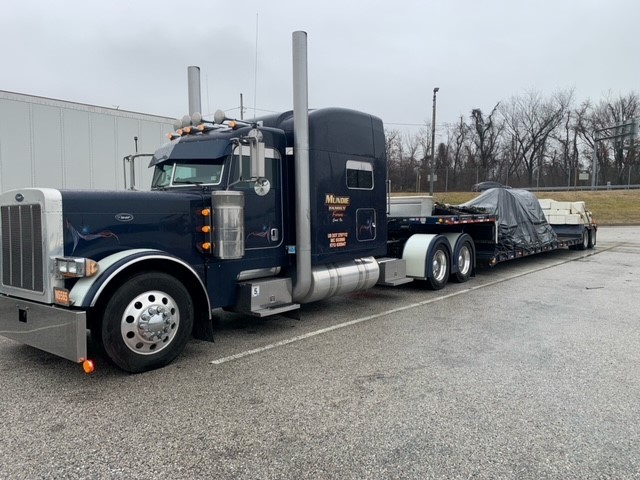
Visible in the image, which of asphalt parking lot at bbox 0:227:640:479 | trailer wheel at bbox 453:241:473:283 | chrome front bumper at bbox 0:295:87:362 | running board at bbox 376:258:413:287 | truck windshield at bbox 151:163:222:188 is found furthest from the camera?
trailer wheel at bbox 453:241:473:283

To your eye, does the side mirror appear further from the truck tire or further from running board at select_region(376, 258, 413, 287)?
running board at select_region(376, 258, 413, 287)

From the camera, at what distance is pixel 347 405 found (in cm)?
399

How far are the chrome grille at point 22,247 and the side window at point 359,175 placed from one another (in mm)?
4063

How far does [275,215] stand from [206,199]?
Answer: 1060 millimetres

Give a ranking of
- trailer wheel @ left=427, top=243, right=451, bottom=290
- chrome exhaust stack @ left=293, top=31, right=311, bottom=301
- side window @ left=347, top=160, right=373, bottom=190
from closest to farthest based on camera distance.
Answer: chrome exhaust stack @ left=293, top=31, right=311, bottom=301 → side window @ left=347, top=160, right=373, bottom=190 → trailer wheel @ left=427, top=243, right=451, bottom=290

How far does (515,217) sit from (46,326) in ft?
35.7

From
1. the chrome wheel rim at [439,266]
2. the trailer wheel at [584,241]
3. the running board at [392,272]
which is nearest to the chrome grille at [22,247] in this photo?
the running board at [392,272]

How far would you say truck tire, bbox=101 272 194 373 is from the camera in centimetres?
445

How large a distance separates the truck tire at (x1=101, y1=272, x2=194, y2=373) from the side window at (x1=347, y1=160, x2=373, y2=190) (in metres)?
3.19

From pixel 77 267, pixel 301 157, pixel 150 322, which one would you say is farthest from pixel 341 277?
pixel 77 267

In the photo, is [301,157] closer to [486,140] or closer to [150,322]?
[150,322]

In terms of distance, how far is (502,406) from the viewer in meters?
3.96

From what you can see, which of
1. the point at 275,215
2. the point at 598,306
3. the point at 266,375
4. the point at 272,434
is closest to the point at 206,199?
the point at 275,215

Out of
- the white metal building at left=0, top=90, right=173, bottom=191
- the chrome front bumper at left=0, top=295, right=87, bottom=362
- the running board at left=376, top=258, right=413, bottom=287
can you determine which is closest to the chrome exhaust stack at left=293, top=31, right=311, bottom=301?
the running board at left=376, top=258, right=413, bottom=287
